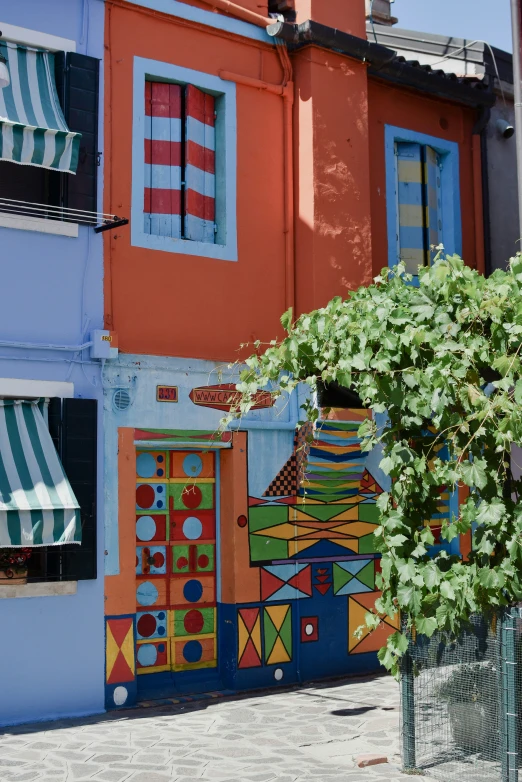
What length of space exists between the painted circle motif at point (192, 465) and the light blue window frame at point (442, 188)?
3.72 metres

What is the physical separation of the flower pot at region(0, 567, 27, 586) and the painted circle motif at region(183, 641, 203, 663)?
221 centimetres

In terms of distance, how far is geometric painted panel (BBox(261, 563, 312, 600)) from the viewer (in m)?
11.1

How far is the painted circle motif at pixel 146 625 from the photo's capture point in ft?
34.5

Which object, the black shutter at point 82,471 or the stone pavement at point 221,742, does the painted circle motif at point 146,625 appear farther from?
the black shutter at point 82,471

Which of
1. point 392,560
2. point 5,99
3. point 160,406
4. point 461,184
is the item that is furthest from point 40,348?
point 461,184

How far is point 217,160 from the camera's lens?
451 inches

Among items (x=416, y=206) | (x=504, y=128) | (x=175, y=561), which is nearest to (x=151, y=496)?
(x=175, y=561)

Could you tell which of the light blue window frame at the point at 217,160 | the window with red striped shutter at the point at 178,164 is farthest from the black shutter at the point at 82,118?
the window with red striped shutter at the point at 178,164

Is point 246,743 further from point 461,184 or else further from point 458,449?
point 461,184

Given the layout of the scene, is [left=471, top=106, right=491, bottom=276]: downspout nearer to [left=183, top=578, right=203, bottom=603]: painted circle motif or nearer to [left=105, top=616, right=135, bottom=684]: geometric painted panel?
[left=183, top=578, right=203, bottom=603]: painted circle motif

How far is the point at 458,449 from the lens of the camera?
7348 millimetres

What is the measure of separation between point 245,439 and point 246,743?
11.5ft

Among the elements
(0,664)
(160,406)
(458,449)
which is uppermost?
(160,406)

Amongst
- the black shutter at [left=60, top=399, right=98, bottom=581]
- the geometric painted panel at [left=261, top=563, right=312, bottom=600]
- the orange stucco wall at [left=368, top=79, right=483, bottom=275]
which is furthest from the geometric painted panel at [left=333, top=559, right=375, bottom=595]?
the orange stucco wall at [left=368, top=79, right=483, bottom=275]
